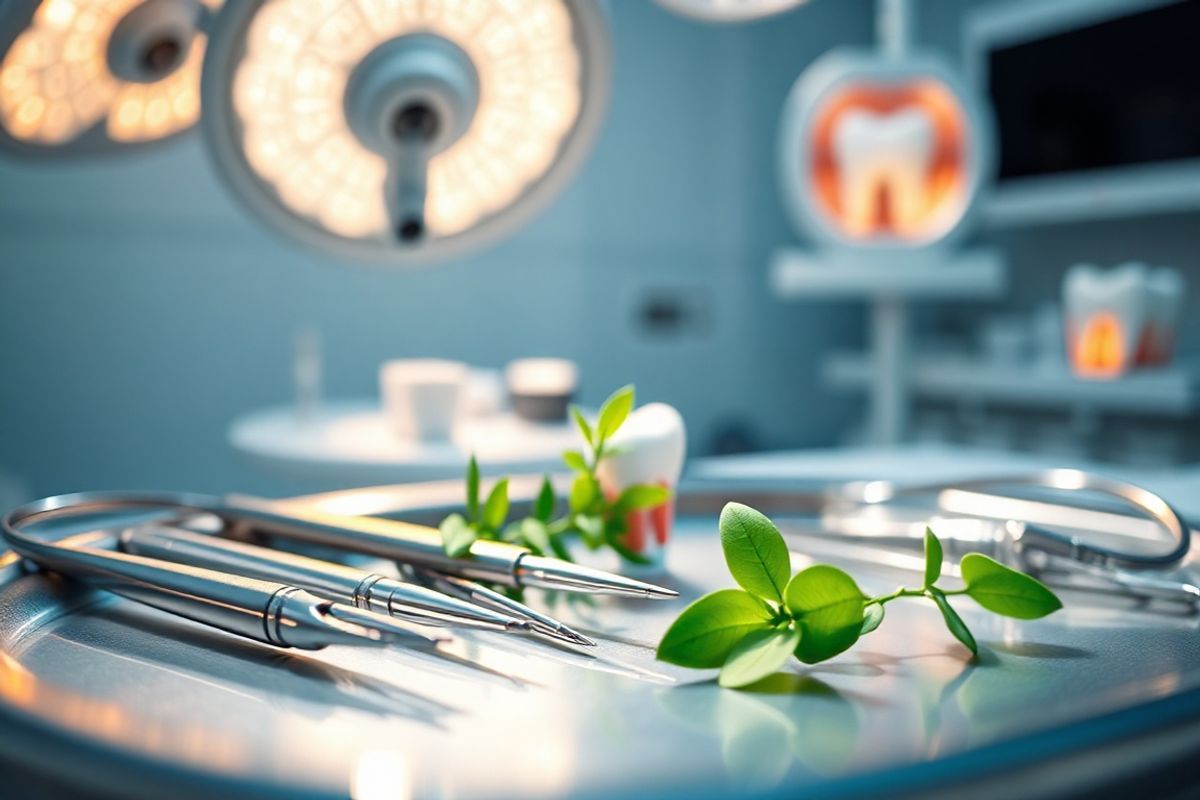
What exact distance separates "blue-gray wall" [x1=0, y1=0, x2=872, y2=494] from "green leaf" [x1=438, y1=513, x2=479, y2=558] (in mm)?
2054

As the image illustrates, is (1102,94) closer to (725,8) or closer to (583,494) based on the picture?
(725,8)

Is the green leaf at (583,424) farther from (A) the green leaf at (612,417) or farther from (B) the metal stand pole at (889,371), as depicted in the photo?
(B) the metal stand pole at (889,371)

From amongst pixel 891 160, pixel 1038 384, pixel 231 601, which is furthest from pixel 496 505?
pixel 1038 384

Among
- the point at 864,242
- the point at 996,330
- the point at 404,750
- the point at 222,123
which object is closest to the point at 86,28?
the point at 222,123

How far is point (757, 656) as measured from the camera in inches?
11.8

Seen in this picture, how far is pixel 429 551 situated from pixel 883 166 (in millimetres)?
1951

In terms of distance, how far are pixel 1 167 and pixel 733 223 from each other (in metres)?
2.07

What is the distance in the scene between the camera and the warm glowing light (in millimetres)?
429

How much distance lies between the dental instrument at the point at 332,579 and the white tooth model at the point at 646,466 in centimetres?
11

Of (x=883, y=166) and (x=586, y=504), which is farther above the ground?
(x=883, y=166)

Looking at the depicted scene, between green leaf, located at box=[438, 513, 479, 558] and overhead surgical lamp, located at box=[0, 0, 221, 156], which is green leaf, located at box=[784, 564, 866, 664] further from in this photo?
overhead surgical lamp, located at box=[0, 0, 221, 156]

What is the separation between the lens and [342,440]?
158 centimetres

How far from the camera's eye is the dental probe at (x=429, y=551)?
356mm

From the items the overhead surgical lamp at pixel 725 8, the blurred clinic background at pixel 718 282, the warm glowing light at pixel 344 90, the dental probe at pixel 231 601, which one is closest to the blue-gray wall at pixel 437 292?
the blurred clinic background at pixel 718 282
